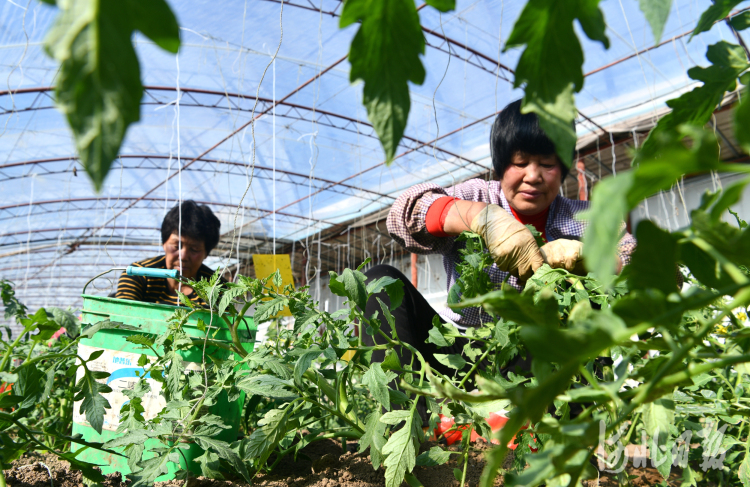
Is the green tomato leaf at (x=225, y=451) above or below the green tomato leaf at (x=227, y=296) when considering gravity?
below

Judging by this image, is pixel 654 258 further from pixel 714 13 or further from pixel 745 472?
pixel 745 472

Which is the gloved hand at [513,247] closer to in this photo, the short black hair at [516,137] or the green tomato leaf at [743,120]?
the short black hair at [516,137]

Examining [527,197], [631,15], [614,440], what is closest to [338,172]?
[631,15]

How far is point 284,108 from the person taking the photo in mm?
7168

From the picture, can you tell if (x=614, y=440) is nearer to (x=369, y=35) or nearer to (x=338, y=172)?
(x=369, y=35)

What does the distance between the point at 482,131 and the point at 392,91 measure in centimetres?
709

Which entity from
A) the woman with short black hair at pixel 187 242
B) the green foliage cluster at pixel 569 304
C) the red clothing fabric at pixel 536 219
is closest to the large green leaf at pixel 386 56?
the green foliage cluster at pixel 569 304

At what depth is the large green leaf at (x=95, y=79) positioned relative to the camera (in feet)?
0.44

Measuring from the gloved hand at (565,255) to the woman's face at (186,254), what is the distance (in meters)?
1.91

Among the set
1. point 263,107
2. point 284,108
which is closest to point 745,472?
point 263,107

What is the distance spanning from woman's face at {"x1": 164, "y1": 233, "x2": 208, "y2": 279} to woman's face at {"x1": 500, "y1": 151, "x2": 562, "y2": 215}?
165 cm

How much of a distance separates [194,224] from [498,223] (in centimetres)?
191

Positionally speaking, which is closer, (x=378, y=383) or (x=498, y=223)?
(x=378, y=383)

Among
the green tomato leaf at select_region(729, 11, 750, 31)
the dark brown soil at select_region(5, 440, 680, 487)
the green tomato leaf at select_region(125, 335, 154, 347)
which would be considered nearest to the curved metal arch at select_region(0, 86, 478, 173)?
the dark brown soil at select_region(5, 440, 680, 487)
